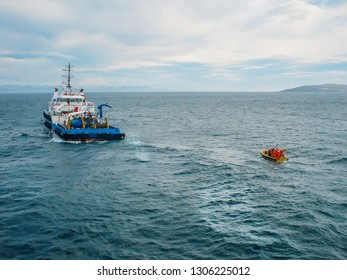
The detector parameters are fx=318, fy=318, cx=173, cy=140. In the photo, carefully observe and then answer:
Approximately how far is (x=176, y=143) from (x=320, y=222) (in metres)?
35.1

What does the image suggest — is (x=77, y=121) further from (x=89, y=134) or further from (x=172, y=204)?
(x=172, y=204)

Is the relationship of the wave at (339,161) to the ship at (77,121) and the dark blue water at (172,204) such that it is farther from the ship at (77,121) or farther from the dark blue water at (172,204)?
the ship at (77,121)

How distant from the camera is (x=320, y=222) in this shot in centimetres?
2391

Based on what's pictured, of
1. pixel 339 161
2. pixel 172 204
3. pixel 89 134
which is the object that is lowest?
pixel 172 204

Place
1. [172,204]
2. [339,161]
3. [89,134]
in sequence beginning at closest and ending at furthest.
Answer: [172,204] → [339,161] → [89,134]

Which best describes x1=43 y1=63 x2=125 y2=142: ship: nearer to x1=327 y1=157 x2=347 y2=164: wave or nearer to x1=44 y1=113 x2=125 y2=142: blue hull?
x1=44 y1=113 x2=125 y2=142: blue hull

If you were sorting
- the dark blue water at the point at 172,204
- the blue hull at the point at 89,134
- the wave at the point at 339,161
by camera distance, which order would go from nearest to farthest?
the dark blue water at the point at 172,204, the wave at the point at 339,161, the blue hull at the point at 89,134

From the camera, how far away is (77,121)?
61844 millimetres

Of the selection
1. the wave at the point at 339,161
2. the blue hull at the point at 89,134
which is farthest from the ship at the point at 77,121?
the wave at the point at 339,161

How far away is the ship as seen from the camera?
2229 inches

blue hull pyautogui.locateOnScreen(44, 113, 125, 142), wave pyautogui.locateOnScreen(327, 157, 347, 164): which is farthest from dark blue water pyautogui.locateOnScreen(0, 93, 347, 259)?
blue hull pyautogui.locateOnScreen(44, 113, 125, 142)

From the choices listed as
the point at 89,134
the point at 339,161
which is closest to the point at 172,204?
the point at 339,161

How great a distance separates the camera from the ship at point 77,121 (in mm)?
56625

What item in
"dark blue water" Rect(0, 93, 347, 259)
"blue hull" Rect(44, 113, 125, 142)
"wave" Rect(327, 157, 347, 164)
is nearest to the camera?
"dark blue water" Rect(0, 93, 347, 259)
